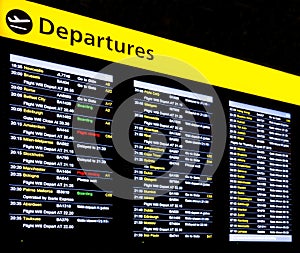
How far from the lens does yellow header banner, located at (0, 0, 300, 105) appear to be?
206cm

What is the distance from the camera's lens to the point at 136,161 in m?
2.30

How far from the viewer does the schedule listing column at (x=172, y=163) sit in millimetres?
2320

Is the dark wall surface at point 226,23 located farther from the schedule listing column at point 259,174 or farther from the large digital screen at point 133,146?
the schedule listing column at point 259,174

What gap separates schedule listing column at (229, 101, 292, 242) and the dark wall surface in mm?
323

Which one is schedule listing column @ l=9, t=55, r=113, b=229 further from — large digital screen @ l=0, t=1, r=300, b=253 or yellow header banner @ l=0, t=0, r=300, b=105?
yellow header banner @ l=0, t=0, r=300, b=105

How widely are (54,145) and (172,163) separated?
1.92ft

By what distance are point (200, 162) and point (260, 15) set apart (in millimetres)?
1094

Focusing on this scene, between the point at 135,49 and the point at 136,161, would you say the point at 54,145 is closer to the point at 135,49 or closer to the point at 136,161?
the point at 136,161

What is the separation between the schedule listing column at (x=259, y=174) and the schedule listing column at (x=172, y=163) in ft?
0.62

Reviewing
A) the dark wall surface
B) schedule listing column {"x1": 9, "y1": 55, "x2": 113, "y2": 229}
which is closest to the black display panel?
schedule listing column {"x1": 9, "y1": 55, "x2": 113, "y2": 229}

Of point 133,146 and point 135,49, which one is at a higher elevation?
point 135,49

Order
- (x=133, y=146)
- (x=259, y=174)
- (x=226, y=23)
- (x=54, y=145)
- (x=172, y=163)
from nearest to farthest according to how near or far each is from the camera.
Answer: (x=54, y=145) < (x=133, y=146) < (x=172, y=163) < (x=259, y=174) < (x=226, y=23)

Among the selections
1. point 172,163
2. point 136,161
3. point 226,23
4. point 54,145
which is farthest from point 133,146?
point 226,23

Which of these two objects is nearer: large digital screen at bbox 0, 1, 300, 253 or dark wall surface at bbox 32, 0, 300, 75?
large digital screen at bbox 0, 1, 300, 253
